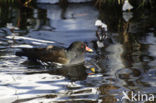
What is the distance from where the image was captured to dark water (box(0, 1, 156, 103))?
6367 millimetres

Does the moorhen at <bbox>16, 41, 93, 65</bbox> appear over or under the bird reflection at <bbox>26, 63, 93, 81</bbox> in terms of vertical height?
over

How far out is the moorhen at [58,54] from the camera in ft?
26.8

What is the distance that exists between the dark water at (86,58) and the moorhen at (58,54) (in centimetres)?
16

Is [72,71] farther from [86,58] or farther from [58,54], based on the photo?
[86,58]

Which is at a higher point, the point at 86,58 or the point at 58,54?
the point at 58,54

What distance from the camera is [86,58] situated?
868 cm

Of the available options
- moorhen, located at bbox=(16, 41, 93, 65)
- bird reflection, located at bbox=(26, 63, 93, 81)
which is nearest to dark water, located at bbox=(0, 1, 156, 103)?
bird reflection, located at bbox=(26, 63, 93, 81)

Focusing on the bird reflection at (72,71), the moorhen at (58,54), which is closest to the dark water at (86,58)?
the bird reflection at (72,71)

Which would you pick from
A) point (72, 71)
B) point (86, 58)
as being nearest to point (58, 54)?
point (72, 71)

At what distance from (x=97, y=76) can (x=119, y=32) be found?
3.34 meters

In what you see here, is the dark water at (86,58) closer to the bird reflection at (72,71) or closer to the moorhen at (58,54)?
the bird reflection at (72,71)

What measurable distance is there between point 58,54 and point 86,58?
763mm

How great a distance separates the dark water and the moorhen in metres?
0.16

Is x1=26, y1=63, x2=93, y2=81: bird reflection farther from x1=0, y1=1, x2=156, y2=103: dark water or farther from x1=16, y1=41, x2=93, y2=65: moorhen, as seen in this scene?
x1=16, y1=41, x2=93, y2=65: moorhen
